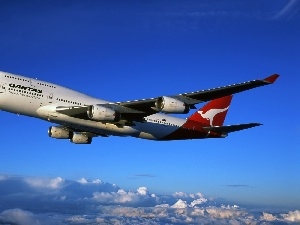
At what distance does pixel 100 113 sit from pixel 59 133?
12.5m

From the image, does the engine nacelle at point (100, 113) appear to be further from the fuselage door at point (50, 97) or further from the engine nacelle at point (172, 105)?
the engine nacelle at point (172, 105)

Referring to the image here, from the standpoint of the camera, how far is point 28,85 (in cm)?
4531

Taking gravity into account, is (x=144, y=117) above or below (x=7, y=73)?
below

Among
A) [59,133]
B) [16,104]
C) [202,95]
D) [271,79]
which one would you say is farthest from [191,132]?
[16,104]

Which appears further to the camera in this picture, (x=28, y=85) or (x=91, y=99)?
(x=91, y=99)

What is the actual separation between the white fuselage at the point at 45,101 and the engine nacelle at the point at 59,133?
7541mm

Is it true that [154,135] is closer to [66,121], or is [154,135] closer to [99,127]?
[99,127]

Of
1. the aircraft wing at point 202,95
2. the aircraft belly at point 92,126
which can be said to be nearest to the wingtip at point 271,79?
the aircraft wing at point 202,95

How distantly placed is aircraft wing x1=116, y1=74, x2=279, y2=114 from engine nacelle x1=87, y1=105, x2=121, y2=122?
1.58 m

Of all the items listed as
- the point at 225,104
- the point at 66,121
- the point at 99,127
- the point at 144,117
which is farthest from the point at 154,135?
the point at 225,104

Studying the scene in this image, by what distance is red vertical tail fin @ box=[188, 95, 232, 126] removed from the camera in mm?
58875

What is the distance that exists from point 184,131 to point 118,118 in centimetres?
Result: 1205

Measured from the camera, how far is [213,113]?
6075 centimetres

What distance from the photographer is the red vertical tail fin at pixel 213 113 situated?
5888cm
